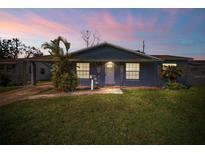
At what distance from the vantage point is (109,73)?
15078 millimetres

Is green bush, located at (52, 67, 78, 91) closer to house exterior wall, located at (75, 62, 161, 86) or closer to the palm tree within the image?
the palm tree

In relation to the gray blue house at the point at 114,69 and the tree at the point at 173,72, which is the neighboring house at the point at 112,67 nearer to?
the gray blue house at the point at 114,69

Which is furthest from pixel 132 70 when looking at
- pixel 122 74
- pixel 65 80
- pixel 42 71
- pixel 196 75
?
pixel 42 71

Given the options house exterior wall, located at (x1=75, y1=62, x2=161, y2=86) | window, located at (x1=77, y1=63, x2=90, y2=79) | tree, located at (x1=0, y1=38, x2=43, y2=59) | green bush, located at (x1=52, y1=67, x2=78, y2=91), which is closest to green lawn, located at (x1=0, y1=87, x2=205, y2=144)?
green bush, located at (x1=52, y1=67, x2=78, y2=91)

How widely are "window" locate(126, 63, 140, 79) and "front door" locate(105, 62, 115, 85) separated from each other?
4.52ft

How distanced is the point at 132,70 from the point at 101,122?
32.0 feet

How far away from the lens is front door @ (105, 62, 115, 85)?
1501 cm

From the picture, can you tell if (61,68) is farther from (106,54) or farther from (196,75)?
(196,75)

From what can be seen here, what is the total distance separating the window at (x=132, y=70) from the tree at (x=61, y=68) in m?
5.44

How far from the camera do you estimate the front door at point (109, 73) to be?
15008 millimetres

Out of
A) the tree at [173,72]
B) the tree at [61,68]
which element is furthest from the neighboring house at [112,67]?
the tree at [61,68]
